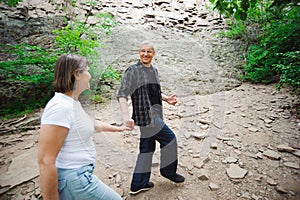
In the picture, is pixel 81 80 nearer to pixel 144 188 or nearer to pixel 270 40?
pixel 144 188

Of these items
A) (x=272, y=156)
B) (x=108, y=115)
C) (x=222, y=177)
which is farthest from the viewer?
(x=108, y=115)

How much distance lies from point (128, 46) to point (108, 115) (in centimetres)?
346

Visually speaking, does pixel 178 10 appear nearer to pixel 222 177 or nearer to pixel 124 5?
pixel 124 5

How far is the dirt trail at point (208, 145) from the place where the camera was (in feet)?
6.81

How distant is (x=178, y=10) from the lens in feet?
29.4

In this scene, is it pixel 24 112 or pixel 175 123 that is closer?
pixel 175 123

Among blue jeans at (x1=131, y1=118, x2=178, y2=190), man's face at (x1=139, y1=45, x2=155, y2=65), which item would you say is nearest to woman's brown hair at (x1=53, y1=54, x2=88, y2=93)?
man's face at (x1=139, y1=45, x2=155, y2=65)

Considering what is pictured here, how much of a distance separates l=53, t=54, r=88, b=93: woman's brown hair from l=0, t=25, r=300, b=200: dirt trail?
5.54 feet

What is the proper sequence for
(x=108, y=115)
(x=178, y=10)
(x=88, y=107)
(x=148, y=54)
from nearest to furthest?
(x=148, y=54) → (x=108, y=115) → (x=88, y=107) → (x=178, y=10)

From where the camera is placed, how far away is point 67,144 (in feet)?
Result: 3.09

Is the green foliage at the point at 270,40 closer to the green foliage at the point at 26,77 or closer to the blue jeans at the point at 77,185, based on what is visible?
the blue jeans at the point at 77,185

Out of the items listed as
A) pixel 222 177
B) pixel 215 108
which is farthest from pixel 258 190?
pixel 215 108

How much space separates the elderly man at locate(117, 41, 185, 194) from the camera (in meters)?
1.71

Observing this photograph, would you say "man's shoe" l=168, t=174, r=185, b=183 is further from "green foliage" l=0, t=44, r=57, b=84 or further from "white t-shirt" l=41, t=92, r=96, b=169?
"green foliage" l=0, t=44, r=57, b=84
